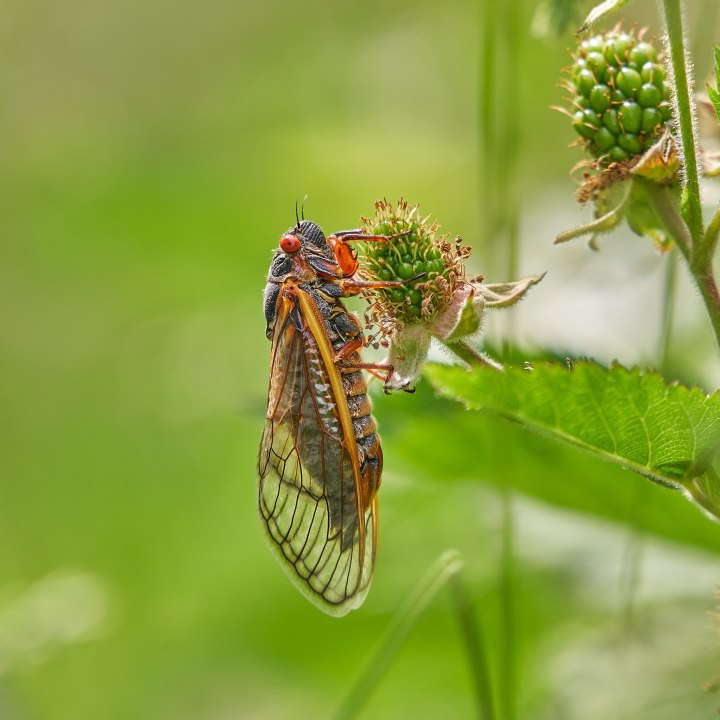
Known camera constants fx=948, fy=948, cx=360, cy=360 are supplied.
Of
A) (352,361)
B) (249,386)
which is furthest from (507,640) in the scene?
(249,386)

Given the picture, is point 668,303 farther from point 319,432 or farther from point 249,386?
point 249,386

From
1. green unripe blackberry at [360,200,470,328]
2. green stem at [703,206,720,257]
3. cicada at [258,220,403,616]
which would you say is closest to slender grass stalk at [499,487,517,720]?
cicada at [258,220,403,616]

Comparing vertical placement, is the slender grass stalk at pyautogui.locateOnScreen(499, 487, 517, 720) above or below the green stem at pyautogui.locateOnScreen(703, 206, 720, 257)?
below

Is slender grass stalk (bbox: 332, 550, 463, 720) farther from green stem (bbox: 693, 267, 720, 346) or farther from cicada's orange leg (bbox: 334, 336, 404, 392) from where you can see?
green stem (bbox: 693, 267, 720, 346)

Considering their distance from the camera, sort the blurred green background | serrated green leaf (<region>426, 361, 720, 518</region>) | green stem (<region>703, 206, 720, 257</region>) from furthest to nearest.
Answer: the blurred green background, green stem (<region>703, 206, 720, 257</region>), serrated green leaf (<region>426, 361, 720, 518</region>)

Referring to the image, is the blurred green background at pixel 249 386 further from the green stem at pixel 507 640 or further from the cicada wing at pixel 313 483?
the cicada wing at pixel 313 483

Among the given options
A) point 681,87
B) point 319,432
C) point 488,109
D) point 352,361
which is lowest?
point 319,432

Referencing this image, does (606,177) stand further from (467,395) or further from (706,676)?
(706,676)
